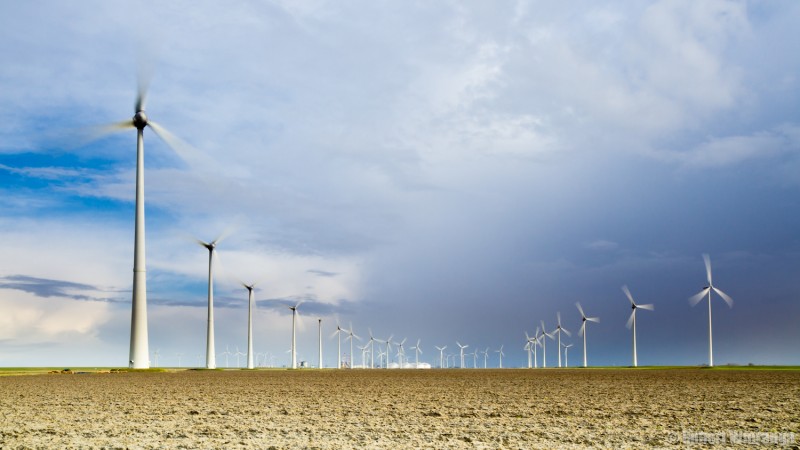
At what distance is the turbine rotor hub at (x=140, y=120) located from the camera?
85750 mm

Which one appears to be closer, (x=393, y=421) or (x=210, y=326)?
(x=393, y=421)

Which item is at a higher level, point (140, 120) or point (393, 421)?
point (140, 120)

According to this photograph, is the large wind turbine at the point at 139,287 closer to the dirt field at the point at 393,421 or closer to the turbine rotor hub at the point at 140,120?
the turbine rotor hub at the point at 140,120

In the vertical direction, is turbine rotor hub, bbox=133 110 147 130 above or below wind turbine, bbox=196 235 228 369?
above

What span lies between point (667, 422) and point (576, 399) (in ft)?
37.2

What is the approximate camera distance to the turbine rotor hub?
85.8 meters

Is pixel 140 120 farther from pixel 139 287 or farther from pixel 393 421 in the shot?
pixel 393 421

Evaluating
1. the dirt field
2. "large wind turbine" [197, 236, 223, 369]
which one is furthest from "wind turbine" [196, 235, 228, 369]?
the dirt field

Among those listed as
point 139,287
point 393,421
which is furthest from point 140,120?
point 393,421

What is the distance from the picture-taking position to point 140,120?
85.9 m

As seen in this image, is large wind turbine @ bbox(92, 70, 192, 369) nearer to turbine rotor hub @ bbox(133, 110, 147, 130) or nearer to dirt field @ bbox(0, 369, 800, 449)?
turbine rotor hub @ bbox(133, 110, 147, 130)

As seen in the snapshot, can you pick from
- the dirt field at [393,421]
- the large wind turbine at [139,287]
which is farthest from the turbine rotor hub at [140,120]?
the dirt field at [393,421]

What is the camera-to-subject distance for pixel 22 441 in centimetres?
1958

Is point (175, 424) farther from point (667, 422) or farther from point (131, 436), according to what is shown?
point (667, 422)
